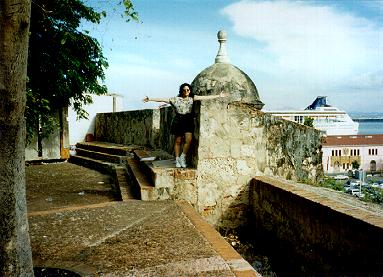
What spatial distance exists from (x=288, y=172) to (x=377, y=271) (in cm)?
367

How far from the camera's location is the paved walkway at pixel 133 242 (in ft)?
9.25

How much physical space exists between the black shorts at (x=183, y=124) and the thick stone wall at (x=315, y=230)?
132 centimetres

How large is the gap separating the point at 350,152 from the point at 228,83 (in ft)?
178

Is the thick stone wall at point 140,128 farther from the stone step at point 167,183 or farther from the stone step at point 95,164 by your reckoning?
the stone step at point 167,183

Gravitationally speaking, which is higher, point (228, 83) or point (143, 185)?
point (228, 83)

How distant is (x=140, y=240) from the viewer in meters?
3.49

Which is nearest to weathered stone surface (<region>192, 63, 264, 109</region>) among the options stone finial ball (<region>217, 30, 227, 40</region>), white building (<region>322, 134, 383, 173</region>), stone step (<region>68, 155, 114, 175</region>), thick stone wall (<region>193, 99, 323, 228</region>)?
stone finial ball (<region>217, 30, 227, 40</region>)

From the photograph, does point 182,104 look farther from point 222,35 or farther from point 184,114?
point 222,35

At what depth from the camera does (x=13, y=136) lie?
7.73 ft

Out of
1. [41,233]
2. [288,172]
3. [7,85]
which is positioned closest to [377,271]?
[7,85]

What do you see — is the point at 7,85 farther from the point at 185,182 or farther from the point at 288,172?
the point at 288,172

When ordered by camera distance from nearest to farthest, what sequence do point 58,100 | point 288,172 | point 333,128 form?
point 288,172
point 58,100
point 333,128

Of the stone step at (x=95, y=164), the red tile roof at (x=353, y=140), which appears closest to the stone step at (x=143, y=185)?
the stone step at (x=95, y=164)

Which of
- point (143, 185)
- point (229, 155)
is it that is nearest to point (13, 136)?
point (143, 185)
